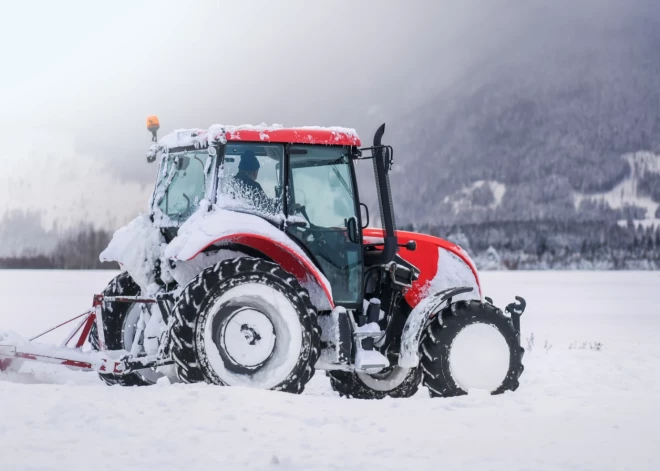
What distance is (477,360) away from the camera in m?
6.38

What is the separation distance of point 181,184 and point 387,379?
288 cm

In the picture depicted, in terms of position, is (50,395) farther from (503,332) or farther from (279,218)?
(503,332)

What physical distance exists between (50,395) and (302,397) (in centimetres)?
175

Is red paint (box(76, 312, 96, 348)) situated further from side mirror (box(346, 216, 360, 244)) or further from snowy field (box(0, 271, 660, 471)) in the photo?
side mirror (box(346, 216, 360, 244))

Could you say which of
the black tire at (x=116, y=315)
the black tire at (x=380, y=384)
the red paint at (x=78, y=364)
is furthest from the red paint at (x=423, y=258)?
the red paint at (x=78, y=364)

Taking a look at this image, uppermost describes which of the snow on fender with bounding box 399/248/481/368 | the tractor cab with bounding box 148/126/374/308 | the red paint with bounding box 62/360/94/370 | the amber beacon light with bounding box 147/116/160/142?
the amber beacon light with bounding box 147/116/160/142

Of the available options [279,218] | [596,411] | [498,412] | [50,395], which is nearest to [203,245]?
[279,218]

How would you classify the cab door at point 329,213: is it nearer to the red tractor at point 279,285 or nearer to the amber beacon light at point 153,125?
the red tractor at point 279,285

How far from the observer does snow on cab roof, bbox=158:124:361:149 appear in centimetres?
600

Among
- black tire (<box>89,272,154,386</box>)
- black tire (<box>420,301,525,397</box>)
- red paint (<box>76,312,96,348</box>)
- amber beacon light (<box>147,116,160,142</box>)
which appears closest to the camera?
black tire (<box>420,301,525,397</box>)

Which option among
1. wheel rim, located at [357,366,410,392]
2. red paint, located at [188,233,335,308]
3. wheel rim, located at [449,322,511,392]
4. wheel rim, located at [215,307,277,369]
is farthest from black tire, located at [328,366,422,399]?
wheel rim, located at [215,307,277,369]

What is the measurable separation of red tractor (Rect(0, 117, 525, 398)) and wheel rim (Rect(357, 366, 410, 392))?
0.45m

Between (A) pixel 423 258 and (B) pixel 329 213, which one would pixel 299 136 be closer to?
(B) pixel 329 213

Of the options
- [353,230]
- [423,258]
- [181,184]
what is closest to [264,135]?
[181,184]
